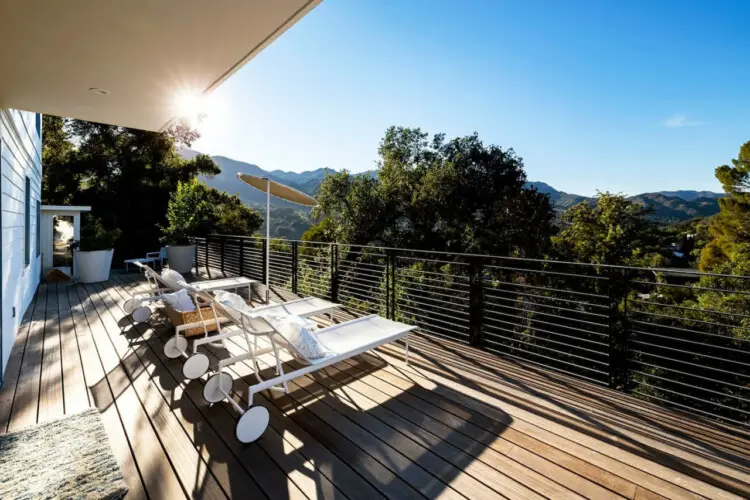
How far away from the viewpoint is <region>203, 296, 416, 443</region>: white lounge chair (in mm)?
2318

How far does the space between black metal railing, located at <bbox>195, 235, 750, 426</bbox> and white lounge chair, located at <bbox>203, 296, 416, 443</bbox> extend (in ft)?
2.46

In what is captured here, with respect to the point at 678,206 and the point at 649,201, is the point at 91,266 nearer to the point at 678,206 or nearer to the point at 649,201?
the point at 649,201

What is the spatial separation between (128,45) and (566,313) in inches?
395

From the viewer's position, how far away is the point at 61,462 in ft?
6.93

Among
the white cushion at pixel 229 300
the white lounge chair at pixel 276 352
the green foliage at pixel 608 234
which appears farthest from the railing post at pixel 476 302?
the green foliage at pixel 608 234

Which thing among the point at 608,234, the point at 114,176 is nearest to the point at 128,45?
the point at 114,176

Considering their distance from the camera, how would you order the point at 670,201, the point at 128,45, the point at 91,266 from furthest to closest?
the point at 670,201 → the point at 91,266 → the point at 128,45

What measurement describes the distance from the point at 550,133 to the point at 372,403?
23126mm

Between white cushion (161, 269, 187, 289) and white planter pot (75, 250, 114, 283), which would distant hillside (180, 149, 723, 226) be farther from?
white planter pot (75, 250, 114, 283)

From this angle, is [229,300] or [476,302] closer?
[229,300]

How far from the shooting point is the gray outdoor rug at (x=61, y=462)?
6.21 feet

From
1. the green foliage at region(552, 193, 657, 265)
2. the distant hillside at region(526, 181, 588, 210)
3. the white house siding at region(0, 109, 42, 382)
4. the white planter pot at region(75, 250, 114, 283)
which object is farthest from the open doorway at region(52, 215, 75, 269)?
the distant hillside at region(526, 181, 588, 210)

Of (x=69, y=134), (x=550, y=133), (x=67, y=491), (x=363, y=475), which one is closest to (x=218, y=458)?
(x=67, y=491)

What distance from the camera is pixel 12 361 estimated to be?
3703mm
